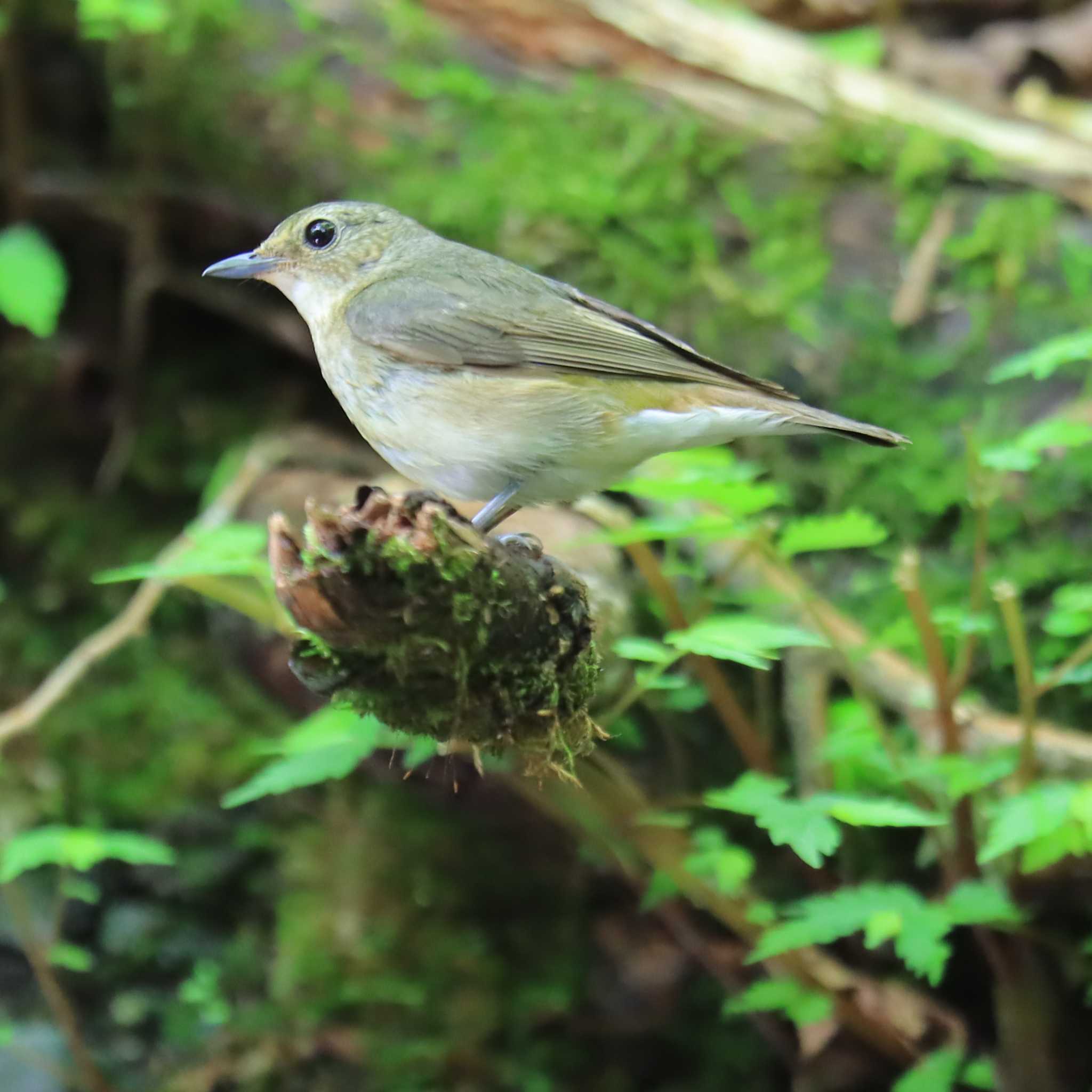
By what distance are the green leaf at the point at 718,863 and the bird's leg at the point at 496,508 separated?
2.81 feet

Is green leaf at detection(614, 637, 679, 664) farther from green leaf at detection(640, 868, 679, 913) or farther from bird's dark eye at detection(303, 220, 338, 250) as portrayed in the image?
bird's dark eye at detection(303, 220, 338, 250)

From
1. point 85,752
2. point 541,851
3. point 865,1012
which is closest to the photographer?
point 865,1012

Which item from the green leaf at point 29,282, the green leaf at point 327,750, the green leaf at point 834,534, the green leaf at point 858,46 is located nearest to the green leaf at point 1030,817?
the green leaf at point 834,534

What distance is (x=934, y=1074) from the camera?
259 cm

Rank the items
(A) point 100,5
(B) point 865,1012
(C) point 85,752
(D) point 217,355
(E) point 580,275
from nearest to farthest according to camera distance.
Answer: (B) point 865,1012 < (A) point 100,5 < (E) point 580,275 < (C) point 85,752 < (D) point 217,355

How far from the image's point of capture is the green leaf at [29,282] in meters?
3.27

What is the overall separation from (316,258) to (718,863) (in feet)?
5.81

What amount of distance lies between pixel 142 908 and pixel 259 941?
0.42m

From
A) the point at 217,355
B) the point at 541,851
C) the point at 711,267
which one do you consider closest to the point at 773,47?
the point at 711,267

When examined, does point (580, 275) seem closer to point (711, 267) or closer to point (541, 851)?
point (711, 267)

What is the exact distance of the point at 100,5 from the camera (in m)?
3.35

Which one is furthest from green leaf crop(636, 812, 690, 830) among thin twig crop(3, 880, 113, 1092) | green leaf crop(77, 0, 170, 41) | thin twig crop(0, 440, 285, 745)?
green leaf crop(77, 0, 170, 41)

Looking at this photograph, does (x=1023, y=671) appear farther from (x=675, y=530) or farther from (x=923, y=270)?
(x=923, y=270)

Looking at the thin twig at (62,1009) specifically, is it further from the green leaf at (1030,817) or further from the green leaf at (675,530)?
the green leaf at (1030,817)
